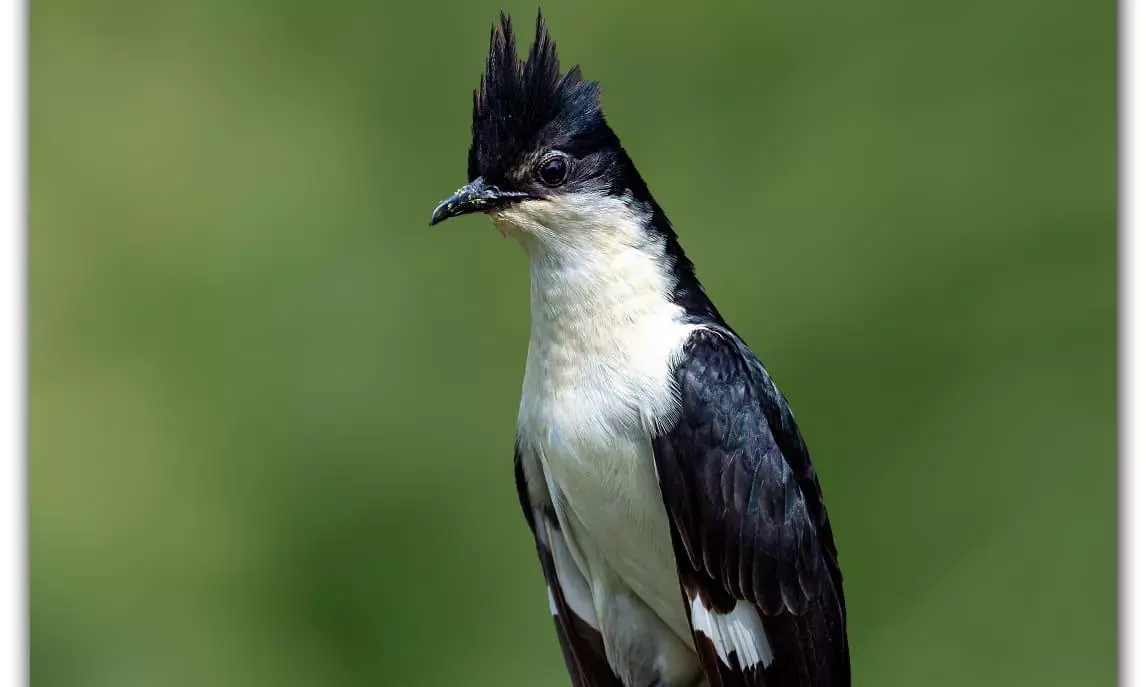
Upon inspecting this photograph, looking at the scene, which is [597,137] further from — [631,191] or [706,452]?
[706,452]

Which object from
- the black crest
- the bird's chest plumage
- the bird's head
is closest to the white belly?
the bird's chest plumage

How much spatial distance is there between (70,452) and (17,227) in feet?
1.46

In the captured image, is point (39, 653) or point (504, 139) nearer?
point (504, 139)

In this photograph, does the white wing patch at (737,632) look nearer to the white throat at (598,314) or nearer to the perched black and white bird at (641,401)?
the perched black and white bird at (641,401)

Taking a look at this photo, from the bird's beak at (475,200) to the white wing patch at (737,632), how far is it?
0.62 m

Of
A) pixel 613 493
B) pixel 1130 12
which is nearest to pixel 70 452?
pixel 613 493

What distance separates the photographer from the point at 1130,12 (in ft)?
6.84

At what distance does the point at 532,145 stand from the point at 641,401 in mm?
384

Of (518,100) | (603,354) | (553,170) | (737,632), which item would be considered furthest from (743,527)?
(518,100)

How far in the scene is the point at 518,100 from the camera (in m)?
1.80

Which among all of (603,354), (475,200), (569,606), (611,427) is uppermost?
(475,200)

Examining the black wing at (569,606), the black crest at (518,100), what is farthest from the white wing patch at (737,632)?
the black crest at (518,100)

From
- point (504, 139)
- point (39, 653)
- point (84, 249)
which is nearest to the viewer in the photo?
point (504, 139)

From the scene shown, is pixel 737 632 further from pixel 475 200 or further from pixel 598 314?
pixel 475 200
